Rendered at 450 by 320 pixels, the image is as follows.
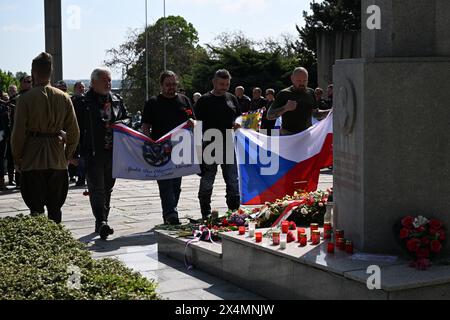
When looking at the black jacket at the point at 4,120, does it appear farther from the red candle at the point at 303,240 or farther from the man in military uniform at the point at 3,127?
the red candle at the point at 303,240

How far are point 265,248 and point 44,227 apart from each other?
1817mm

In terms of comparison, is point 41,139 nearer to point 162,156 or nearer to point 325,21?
point 162,156

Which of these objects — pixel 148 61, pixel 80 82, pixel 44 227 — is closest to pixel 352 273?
pixel 44 227

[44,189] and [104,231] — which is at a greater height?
[44,189]

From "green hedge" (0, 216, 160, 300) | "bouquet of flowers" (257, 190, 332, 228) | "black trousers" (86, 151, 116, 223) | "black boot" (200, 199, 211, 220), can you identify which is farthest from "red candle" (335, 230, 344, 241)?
"black trousers" (86, 151, 116, 223)

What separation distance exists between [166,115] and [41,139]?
2.68 meters

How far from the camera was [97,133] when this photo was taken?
30.5ft

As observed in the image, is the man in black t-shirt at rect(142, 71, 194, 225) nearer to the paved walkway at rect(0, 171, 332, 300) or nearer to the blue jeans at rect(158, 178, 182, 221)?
the blue jeans at rect(158, 178, 182, 221)

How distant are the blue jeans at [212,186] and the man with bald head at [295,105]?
1.04m

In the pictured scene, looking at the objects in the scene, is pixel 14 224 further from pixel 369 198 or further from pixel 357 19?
pixel 357 19

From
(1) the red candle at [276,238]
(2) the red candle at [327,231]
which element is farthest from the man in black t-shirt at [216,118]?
(1) the red candle at [276,238]

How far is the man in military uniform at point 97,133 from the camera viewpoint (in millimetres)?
9180

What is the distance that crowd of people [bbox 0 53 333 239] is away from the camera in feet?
24.8

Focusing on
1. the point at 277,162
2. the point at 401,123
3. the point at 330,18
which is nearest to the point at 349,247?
the point at 401,123
